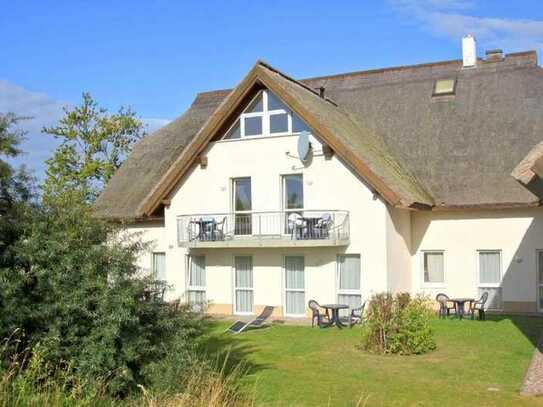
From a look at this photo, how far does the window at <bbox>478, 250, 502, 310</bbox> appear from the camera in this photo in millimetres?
22031

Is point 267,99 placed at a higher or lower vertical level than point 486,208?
higher

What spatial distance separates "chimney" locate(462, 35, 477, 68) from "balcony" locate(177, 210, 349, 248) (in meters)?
9.72

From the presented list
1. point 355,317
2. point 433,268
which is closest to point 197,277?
point 355,317

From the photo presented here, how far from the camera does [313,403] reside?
1046 cm

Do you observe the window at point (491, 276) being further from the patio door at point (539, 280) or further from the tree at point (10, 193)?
the tree at point (10, 193)

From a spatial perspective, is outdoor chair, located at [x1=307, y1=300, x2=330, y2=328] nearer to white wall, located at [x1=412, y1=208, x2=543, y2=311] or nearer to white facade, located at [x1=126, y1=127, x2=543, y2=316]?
white facade, located at [x1=126, y1=127, x2=543, y2=316]

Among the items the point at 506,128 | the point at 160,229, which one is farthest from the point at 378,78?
the point at 160,229

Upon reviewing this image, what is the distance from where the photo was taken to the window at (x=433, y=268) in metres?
23.0

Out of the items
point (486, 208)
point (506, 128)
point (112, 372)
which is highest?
point (506, 128)

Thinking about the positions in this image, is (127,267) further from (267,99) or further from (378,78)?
(378,78)

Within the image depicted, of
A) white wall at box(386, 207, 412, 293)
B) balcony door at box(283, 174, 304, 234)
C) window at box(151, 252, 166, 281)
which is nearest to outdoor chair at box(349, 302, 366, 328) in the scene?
white wall at box(386, 207, 412, 293)

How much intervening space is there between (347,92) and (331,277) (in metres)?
9.43

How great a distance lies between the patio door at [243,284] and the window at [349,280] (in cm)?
330

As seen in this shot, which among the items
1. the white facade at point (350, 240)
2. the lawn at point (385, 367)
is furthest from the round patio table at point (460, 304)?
the white facade at point (350, 240)
